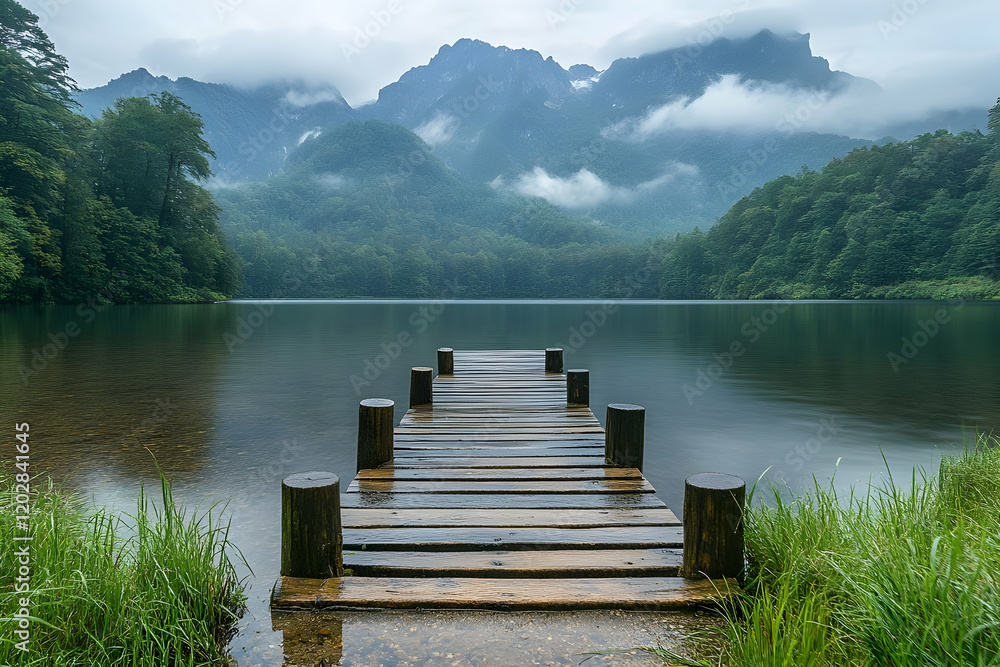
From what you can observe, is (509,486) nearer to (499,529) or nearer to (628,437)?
(499,529)

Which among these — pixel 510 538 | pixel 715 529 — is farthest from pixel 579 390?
pixel 715 529

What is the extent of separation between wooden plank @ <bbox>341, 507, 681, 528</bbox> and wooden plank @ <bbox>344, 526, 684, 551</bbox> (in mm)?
58

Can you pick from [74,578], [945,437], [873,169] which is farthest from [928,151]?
[74,578]

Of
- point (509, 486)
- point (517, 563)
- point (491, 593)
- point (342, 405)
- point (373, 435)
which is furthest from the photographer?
point (342, 405)

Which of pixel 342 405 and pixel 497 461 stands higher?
pixel 497 461

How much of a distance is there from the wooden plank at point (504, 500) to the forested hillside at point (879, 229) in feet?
246

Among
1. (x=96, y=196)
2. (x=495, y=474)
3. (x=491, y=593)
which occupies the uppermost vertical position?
(x=96, y=196)

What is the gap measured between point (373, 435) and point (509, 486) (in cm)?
137

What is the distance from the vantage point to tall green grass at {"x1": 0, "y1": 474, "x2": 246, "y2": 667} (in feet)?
8.34

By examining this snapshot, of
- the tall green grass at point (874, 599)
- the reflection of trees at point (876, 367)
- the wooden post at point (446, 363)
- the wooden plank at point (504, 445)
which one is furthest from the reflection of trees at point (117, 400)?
the reflection of trees at point (876, 367)

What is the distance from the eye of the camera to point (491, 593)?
123 inches

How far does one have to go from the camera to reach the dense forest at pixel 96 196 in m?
36.5

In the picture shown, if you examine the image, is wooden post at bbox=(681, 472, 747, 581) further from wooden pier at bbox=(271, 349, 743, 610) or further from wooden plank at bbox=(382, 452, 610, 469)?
wooden plank at bbox=(382, 452, 610, 469)

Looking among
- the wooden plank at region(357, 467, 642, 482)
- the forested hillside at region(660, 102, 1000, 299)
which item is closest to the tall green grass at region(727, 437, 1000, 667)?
the wooden plank at region(357, 467, 642, 482)
